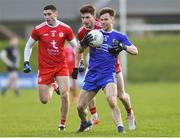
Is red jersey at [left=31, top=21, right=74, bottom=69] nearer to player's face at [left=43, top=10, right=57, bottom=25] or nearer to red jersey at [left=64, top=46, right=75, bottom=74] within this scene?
player's face at [left=43, top=10, right=57, bottom=25]

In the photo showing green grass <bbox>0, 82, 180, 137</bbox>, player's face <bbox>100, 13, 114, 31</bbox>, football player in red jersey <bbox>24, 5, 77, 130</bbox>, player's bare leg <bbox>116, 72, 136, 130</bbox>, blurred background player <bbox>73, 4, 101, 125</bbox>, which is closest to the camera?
player's face <bbox>100, 13, 114, 31</bbox>

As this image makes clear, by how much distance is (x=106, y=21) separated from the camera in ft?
46.3

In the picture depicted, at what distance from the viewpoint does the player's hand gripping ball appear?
1410 cm

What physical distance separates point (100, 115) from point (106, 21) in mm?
6426

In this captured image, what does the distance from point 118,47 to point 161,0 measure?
122ft

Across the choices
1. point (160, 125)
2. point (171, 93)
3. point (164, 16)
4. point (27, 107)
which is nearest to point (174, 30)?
point (164, 16)

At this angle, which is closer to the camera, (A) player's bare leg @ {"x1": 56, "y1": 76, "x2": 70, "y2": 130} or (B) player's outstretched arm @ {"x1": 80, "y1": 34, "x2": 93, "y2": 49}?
(B) player's outstretched arm @ {"x1": 80, "y1": 34, "x2": 93, "y2": 49}

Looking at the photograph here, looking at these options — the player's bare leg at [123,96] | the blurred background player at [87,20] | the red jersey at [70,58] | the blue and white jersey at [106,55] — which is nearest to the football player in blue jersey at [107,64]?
the blue and white jersey at [106,55]

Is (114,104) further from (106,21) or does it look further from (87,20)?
(87,20)

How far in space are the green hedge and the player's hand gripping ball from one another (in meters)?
28.7

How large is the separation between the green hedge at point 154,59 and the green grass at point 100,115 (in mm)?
14241

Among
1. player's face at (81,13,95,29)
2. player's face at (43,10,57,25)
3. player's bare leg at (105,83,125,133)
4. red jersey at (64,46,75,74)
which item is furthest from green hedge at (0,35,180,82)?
player's bare leg at (105,83,125,133)

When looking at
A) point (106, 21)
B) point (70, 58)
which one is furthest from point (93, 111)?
point (70, 58)

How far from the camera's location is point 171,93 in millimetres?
31047
